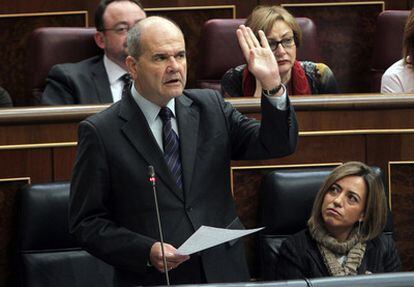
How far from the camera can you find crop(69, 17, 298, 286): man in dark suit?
3.56ft

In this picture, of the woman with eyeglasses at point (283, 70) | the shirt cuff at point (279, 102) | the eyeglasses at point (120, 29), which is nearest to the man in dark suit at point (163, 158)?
the shirt cuff at point (279, 102)

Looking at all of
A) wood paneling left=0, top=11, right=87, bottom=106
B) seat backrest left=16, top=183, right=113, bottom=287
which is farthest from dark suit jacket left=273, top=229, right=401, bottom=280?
wood paneling left=0, top=11, right=87, bottom=106

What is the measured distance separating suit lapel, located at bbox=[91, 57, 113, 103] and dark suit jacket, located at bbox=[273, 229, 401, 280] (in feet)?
1.53

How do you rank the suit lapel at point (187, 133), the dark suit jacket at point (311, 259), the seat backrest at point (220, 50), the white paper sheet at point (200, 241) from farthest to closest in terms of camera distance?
1. the seat backrest at point (220, 50)
2. the dark suit jacket at point (311, 259)
3. the suit lapel at point (187, 133)
4. the white paper sheet at point (200, 241)

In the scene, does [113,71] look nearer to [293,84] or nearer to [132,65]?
[293,84]

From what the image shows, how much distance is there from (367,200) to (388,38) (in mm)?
685

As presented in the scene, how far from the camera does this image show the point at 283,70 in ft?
5.57

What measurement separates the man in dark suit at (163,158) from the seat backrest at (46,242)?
0.30 meters

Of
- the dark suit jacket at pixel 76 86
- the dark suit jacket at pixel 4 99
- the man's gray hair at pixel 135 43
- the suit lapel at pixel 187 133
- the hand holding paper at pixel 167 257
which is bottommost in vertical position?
the hand holding paper at pixel 167 257

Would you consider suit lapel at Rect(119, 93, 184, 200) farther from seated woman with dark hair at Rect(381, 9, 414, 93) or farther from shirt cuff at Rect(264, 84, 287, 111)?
seated woman with dark hair at Rect(381, 9, 414, 93)

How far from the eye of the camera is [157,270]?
1111 millimetres

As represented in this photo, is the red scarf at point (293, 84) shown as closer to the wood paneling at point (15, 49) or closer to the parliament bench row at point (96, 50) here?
the parliament bench row at point (96, 50)

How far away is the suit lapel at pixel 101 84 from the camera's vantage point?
1.74 m

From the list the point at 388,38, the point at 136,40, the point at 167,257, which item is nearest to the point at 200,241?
the point at 167,257
